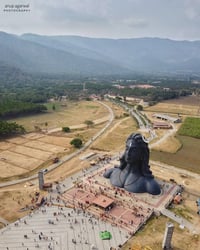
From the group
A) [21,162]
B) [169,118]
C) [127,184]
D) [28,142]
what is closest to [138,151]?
[127,184]

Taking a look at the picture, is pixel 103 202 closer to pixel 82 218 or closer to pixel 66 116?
pixel 82 218

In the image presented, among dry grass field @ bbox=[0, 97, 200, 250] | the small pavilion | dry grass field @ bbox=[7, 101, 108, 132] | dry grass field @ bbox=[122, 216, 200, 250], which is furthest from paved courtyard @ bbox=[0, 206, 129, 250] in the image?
dry grass field @ bbox=[7, 101, 108, 132]

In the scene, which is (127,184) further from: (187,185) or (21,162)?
(21,162)

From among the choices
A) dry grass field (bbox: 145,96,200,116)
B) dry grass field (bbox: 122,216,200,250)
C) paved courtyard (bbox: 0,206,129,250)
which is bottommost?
dry grass field (bbox: 122,216,200,250)

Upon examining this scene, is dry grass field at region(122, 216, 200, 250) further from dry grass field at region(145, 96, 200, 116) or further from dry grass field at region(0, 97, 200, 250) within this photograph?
dry grass field at region(145, 96, 200, 116)

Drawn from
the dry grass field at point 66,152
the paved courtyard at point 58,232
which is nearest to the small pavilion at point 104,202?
the paved courtyard at point 58,232

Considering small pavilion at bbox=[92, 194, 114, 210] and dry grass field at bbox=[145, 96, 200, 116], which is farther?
dry grass field at bbox=[145, 96, 200, 116]

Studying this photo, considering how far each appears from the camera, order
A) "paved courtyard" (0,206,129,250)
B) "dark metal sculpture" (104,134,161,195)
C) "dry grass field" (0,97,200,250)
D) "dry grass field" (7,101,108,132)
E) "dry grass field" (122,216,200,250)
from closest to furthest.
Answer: "paved courtyard" (0,206,129,250) < "dry grass field" (122,216,200,250) < "dry grass field" (0,97,200,250) < "dark metal sculpture" (104,134,161,195) < "dry grass field" (7,101,108,132)

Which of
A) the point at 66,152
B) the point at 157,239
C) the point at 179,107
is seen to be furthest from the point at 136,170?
the point at 179,107

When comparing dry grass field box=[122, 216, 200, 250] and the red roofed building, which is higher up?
the red roofed building
